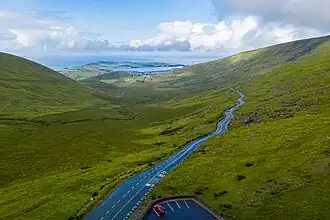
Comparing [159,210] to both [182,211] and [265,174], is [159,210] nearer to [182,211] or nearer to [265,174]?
[182,211]

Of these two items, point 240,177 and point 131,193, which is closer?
point 131,193

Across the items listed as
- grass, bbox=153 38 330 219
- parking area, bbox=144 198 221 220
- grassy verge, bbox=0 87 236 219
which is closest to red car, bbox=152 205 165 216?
parking area, bbox=144 198 221 220

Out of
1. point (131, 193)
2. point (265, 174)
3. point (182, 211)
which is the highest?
point (265, 174)

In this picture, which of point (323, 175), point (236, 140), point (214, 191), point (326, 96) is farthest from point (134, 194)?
point (326, 96)

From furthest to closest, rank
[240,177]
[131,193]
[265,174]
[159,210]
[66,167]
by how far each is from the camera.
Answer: [66,167]
[240,177]
[265,174]
[131,193]
[159,210]

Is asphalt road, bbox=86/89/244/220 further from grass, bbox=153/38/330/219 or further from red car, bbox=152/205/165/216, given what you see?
red car, bbox=152/205/165/216

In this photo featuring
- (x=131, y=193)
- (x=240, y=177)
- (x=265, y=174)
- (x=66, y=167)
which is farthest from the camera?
(x=66, y=167)

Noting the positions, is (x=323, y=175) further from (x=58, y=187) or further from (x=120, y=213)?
(x=58, y=187)

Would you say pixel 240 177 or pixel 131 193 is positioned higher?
pixel 240 177

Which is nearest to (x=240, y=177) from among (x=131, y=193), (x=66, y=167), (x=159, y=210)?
(x=159, y=210)

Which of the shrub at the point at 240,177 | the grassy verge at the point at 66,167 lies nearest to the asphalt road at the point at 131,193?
the grassy verge at the point at 66,167
